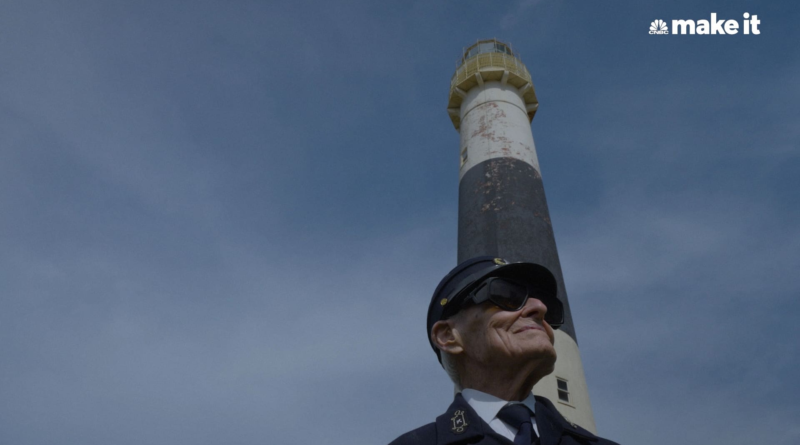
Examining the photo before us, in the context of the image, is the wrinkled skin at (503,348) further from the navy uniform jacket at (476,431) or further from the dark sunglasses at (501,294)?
the navy uniform jacket at (476,431)

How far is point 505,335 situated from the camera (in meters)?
2.81

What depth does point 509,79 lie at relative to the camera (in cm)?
1388

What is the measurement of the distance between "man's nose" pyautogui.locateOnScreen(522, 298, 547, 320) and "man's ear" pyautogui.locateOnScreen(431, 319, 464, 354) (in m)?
0.36

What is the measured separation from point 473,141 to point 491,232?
2976 mm

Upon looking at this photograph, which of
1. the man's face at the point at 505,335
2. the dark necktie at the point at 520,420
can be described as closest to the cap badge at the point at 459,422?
the dark necktie at the point at 520,420

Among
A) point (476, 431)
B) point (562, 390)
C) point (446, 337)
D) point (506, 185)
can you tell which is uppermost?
point (506, 185)

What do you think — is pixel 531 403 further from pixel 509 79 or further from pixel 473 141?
pixel 509 79

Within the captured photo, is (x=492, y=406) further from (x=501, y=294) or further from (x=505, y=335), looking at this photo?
(x=501, y=294)

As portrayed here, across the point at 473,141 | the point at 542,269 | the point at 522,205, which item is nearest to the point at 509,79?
the point at 473,141

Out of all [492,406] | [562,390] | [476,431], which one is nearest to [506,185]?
[562,390]

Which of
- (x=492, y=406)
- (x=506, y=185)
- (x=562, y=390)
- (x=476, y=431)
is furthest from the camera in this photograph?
(x=506, y=185)

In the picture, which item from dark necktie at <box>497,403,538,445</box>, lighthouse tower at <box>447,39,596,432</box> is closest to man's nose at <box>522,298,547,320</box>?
dark necktie at <box>497,403,538,445</box>

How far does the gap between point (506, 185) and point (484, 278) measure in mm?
7992

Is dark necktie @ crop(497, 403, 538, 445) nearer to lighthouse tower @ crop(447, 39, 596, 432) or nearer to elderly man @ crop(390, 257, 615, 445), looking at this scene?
elderly man @ crop(390, 257, 615, 445)
